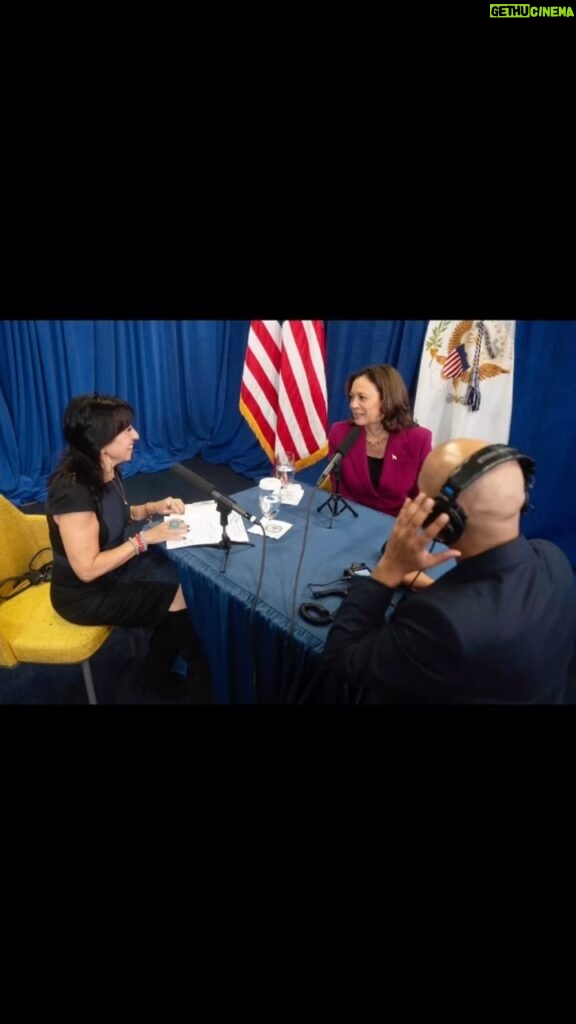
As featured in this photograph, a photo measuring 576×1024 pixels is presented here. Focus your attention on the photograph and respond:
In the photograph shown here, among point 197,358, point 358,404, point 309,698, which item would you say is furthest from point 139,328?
point 309,698

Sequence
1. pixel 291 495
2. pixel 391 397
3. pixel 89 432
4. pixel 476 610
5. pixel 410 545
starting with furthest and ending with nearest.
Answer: pixel 391 397
pixel 291 495
pixel 89 432
pixel 410 545
pixel 476 610

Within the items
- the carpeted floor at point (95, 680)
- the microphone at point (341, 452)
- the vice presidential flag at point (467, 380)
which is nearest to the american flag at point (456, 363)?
the vice presidential flag at point (467, 380)

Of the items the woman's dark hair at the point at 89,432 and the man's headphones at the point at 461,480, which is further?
the woman's dark hair at the point at 89,432

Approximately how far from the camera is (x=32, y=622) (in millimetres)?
2174

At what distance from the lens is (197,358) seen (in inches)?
218

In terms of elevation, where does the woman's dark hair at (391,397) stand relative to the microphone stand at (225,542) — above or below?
above

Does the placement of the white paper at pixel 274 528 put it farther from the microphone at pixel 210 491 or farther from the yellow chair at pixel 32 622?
the yellow chair at pixel 32 622

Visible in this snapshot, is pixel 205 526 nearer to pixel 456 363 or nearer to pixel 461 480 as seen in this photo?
pixel 461 480

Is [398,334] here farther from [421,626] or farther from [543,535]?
[421,626]

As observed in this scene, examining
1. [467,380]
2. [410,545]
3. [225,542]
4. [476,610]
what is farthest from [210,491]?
[467,380]

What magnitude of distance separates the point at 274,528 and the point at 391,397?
108cm

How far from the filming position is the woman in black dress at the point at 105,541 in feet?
6.49

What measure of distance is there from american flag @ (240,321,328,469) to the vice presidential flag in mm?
852
